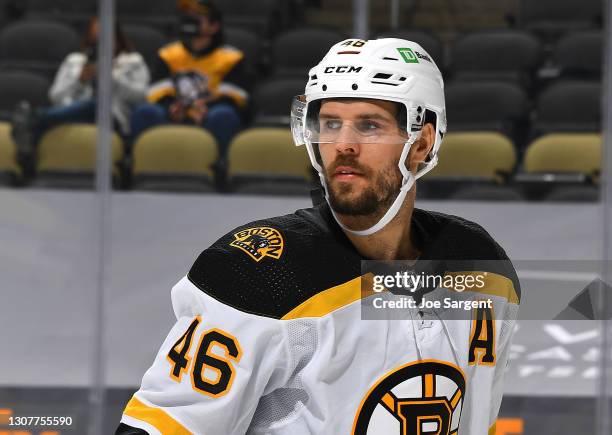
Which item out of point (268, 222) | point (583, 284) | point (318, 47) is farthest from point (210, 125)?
point (268, 222)

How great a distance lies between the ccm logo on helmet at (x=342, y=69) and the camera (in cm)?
166

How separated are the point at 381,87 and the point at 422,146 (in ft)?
0.47

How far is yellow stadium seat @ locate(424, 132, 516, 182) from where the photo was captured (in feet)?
10.4

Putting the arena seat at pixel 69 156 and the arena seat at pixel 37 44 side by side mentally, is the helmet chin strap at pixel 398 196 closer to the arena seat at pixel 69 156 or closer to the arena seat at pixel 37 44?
the arena seat at pixel 69 156

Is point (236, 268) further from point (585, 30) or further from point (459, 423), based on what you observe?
point (585, 30)

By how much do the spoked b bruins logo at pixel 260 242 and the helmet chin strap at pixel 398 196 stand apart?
10 cm

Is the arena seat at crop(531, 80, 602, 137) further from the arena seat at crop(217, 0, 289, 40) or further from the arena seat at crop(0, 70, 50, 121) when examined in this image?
the arena seat at crop(0, 70, 50, 121)

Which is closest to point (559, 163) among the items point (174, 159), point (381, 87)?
point (174, 159)

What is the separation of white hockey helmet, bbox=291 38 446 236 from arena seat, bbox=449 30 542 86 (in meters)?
1.67

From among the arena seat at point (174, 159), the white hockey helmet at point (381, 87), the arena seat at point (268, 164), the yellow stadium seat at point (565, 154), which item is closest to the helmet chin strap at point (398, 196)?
the white hockey helmet at point (381, 87)

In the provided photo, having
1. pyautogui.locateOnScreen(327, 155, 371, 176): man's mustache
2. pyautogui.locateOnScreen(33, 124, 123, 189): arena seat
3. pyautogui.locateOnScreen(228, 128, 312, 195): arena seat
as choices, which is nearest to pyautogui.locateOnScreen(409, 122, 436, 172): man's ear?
pyautogui.locateOnScreen(327, 155, 371, 176): man's mustache

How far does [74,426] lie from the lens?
9.19 feet

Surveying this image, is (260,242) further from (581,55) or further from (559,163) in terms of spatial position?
(581,55)
